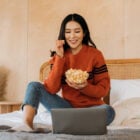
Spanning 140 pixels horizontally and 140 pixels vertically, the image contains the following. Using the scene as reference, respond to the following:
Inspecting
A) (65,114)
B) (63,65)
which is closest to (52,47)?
(63,65)

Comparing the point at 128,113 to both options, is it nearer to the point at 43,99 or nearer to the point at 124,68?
the point at 43,99

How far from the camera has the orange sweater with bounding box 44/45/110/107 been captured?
6.45ft

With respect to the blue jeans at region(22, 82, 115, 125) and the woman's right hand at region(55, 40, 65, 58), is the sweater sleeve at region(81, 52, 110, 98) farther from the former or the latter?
the woman's right hand at region(55, 40, 65, 58)

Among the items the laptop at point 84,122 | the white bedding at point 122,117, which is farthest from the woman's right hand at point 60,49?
the laptop at point 84,122

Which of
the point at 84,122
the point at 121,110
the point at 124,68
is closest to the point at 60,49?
the point at 121,110

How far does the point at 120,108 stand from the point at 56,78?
0.50 m

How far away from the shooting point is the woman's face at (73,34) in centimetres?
205

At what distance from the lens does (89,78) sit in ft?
6.58

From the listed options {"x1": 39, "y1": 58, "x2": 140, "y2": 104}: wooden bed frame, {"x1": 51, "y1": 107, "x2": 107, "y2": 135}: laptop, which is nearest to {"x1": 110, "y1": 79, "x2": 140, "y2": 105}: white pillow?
{"x1": 39, "y1": 58, "x2": 140, "y2": 104}: wooden bed frame

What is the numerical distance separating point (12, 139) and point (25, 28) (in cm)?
237

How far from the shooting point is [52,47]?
333 cm

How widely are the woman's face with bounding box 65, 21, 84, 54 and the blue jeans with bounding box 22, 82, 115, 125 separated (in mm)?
345

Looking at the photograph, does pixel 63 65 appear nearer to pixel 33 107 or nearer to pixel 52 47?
pixel 33 107

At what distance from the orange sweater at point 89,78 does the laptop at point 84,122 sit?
0.60m
